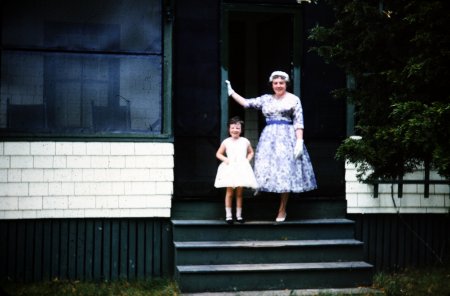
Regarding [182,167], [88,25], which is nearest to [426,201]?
[182,167]

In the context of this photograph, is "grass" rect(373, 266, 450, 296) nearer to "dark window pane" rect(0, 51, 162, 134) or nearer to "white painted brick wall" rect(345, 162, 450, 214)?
"white painted brick wall" rect(345, 162, 450, 214)

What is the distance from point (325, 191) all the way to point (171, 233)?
2.17 metres

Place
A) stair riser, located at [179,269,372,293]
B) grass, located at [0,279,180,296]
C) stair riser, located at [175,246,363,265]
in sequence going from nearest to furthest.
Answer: stair riser, located at [179,269,372,293] → grass, located at [0,279,180,296] → stair riser, located at [175,246,363,265]

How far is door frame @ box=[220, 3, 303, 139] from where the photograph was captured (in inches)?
332

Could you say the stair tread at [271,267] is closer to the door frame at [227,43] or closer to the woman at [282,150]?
the woman at [282,150]

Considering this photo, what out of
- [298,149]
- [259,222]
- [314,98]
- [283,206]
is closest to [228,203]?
[259,222]

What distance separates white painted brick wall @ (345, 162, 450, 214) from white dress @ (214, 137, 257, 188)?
163 cm

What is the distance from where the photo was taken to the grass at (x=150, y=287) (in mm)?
7297

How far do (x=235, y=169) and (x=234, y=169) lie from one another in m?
0.01

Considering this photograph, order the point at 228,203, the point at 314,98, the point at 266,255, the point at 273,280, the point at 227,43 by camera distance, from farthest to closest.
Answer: the point at 314,98 → the point at 227,43 → the point at 228,203 → the point at 266,255 → the point at 273,280

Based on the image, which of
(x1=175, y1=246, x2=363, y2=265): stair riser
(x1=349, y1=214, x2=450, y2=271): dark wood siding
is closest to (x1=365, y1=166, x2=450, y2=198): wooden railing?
(x1=349, y1=214, x2=450, y2=271): dark wood siding

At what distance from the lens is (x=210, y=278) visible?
708 centimetres

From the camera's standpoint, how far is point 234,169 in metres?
7.66

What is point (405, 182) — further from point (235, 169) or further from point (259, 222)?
point (235, 169)
